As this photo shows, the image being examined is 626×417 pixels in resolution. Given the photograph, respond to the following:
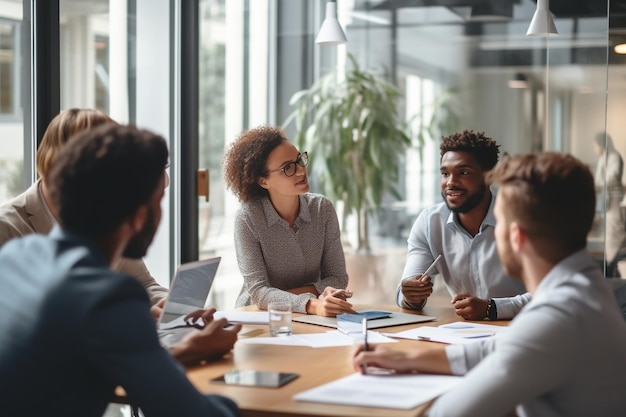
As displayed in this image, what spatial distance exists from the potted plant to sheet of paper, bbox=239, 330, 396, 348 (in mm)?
2997

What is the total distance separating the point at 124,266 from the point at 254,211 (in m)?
0.69

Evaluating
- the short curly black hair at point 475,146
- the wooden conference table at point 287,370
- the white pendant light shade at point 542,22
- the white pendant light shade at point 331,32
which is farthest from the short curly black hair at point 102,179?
the white pendant light shade at point 542,22

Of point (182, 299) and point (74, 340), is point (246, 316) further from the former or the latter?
point (74, 340)

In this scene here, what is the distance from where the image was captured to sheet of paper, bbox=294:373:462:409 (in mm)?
1935

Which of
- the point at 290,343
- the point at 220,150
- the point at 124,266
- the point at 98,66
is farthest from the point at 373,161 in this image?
the point at 290,343

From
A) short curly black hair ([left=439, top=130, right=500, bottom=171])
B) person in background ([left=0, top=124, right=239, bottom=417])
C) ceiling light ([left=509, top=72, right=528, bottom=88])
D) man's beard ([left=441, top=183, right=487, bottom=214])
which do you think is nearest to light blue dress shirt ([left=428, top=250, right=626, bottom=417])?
person in background ([left=0, top=124, right=239, bottom=417])

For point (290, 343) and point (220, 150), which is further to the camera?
point (220, 150)

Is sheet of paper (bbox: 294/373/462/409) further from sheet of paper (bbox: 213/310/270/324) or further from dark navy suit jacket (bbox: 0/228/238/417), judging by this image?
sheet of paper (bbox: 213/310/270/324)

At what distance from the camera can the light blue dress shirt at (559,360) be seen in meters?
Answer: 1.81

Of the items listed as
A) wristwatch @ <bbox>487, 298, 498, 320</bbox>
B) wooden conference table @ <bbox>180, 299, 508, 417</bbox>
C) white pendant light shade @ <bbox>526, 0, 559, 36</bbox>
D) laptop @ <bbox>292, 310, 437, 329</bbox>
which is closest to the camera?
wooden conference table @ <bbox>180, 299, 508, 417</bbox>

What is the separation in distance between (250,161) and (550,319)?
7.15 feet

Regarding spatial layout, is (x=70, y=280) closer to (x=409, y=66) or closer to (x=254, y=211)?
(x=254, y=211)

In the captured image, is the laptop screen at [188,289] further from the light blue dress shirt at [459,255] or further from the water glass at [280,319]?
the light blue dress shirt at [459,255]

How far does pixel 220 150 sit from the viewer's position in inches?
226
